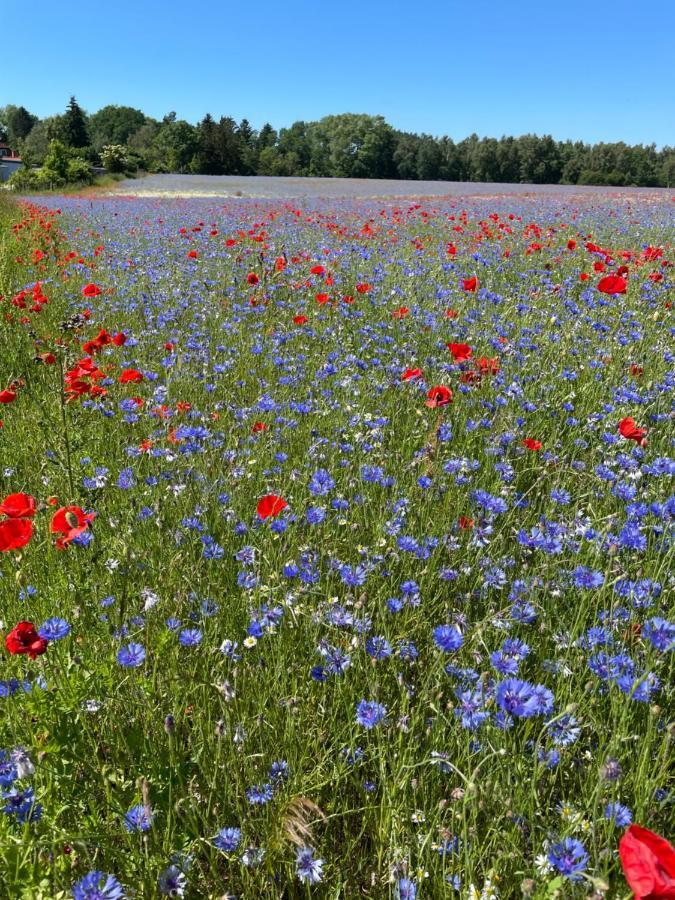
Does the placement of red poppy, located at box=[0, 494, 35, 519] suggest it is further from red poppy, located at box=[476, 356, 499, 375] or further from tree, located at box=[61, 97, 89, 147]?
tree, located at box=[61, 97, 89, 147]

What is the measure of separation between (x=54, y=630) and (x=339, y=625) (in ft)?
2.37

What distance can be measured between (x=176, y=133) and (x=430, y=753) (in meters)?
78.3

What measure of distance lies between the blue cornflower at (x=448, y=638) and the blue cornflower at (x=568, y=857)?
1.45 feet

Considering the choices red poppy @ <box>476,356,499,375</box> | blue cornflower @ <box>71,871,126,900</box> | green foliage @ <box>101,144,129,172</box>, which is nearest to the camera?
blue cornflower @ <box>71,871,126,900</box>

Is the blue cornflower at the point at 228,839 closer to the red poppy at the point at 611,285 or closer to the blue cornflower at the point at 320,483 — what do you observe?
the blue cornflower at the point at 320,483

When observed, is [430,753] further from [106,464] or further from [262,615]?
[106,464]

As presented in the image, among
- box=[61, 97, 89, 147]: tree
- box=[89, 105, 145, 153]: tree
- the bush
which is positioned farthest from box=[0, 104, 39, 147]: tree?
the bush

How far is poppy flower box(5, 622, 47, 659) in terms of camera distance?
1.10m

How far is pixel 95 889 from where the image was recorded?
3.39 ft

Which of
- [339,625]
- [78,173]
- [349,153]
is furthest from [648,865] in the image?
[349,153]

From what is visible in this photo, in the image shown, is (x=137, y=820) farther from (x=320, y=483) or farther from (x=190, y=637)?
(x=320, y=483)

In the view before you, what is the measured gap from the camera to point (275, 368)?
395 cm

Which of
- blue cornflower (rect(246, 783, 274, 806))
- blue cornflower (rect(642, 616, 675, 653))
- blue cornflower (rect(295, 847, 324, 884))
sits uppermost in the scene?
blue cornflower (rect(642, 616, 675, 653))

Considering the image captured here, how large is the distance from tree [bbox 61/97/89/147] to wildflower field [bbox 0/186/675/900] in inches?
2882
